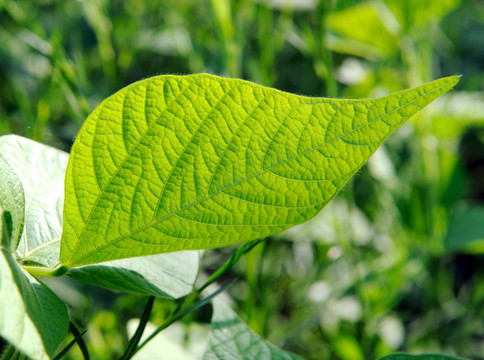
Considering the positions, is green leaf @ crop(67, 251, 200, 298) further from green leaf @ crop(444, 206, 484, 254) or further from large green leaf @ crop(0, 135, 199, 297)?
green leaf @ crop(444, 206, 484, 254)

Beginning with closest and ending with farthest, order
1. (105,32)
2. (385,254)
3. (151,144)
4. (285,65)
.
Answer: (151,144)
(105,32)
(385,254)
(285,65)

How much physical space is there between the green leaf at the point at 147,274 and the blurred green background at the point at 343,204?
0.83ft

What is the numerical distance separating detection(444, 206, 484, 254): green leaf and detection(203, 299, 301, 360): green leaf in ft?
→ 1.95

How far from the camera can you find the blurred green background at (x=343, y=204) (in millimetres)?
645

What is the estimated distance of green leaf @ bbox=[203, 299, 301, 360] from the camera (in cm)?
30

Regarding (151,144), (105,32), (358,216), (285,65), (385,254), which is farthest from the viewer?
(285,65)

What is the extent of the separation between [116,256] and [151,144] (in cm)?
5

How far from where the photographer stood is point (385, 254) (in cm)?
85

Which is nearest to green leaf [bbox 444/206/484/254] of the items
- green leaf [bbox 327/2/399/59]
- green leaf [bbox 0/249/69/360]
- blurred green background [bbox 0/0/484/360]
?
blurred green background [bbox 0/0/484/360]

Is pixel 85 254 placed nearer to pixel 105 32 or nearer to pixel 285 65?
pixel 105 32

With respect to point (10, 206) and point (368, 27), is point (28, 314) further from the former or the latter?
point (368, 27)

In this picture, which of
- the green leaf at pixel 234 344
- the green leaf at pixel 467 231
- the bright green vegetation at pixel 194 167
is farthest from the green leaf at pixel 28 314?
the green leaf at pixel 467 231

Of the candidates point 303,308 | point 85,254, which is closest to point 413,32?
point 303,308

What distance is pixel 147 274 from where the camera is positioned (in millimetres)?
263
